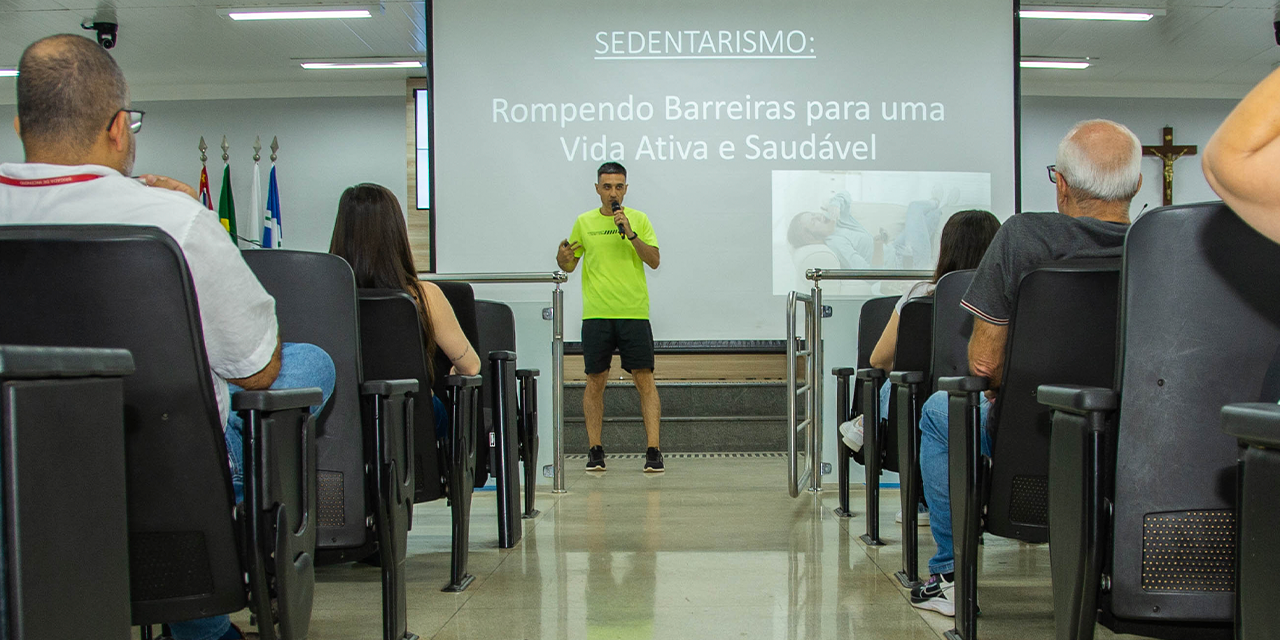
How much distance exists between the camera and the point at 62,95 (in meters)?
1.32

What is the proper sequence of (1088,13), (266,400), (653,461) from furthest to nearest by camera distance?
(1088,13) → (653,461) → (266,400)

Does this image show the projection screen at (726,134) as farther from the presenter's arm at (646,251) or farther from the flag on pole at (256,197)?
the flag on pole at (256,197)

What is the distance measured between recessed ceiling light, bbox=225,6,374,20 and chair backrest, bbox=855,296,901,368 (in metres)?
5.40

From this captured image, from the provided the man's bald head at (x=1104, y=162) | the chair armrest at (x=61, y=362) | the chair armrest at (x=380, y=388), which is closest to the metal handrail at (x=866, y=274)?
the man's bald head at (x=1104, y=162)

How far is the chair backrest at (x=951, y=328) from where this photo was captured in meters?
2.33

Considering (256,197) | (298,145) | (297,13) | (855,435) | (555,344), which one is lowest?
(855,435)

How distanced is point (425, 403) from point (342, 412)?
459 mm

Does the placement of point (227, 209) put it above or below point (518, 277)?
above

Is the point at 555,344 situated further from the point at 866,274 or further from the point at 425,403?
the point at 425,403

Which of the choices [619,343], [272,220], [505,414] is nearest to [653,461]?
[619,343]

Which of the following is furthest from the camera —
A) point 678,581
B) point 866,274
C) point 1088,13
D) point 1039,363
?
point 1088,13

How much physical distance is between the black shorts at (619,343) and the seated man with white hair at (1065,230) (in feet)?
10.2

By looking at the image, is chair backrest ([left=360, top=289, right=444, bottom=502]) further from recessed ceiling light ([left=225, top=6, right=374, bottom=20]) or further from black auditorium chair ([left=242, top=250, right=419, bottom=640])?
recessed ceiling light ([left=225, top=6, right=374, bottom=20])

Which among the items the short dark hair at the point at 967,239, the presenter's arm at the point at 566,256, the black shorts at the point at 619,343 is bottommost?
the black shorts at the point at 619,343
